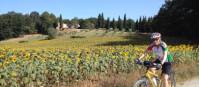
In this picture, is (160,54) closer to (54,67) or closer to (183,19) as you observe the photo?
(54,67)

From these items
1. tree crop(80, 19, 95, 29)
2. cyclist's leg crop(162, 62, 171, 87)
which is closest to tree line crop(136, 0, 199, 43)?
cyclist's leg crop(162, 62, 171, 87)

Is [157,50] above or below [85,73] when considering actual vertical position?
above

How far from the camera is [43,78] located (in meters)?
11.1

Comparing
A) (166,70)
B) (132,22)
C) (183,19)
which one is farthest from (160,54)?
(132,22)

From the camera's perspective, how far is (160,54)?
33.5 feet

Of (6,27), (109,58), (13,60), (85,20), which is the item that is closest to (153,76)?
(13,60)

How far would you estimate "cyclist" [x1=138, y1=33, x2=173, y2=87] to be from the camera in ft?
32.9

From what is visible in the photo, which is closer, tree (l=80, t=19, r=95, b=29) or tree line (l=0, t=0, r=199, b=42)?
tree line (l=0, t=0, r=199, b=42)

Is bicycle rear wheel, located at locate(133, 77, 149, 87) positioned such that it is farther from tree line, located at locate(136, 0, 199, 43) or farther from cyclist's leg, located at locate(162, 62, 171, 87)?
tree line, located at locate(136, 0, 199, 43)

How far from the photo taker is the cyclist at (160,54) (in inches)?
395

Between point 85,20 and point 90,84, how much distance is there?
538ft

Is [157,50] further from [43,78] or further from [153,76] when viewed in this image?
[43,78]

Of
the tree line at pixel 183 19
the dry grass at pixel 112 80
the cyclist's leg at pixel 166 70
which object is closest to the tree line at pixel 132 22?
the tree line at pixel 183 19

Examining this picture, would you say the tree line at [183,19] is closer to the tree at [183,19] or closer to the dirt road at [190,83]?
the tree at [183,19]
